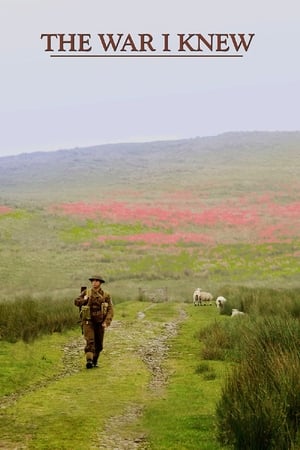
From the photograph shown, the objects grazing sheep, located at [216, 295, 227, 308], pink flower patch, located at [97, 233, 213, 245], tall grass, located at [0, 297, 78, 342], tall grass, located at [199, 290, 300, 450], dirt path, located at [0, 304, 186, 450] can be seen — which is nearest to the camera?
tall grass, located at [199, 290, 300, 450]

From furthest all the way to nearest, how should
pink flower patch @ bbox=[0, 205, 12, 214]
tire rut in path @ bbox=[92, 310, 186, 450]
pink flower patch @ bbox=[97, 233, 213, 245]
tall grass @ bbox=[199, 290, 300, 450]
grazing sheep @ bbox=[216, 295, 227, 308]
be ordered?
pink flower patch @ bbox=[0, 205, 12, 214]
pink flower patch @ bbox=[97, 233, 213, 245]
grazing sheep @ bbox=[216, 295, 227, 308]
tire rut in path @ bbox=[92, 310, 186, 450]
tall grass @ bbox=[199, 290, 300, 450]

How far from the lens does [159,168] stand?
372ft

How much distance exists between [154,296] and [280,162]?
79.8m

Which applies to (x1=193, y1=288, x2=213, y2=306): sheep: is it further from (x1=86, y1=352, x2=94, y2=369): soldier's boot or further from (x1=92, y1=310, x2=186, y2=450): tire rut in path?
(x1=86, y1=352, x2=94, y2=369): soldier's boot

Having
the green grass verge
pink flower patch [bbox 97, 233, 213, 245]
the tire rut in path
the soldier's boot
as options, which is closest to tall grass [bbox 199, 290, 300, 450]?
the green grass verge

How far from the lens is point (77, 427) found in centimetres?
802

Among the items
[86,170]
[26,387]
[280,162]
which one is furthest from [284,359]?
[86,170]

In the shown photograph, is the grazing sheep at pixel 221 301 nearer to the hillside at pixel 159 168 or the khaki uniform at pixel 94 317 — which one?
the khaki uniform at pixel 94 317

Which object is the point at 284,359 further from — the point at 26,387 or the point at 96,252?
the point at 96,252

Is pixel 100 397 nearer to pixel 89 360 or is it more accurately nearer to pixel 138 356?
pixel 89 360

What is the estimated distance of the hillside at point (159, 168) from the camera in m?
84.7

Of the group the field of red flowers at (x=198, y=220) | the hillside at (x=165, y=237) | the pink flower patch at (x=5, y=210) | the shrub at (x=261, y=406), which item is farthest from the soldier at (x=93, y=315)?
the pink flower patch at (x=5, y=210)

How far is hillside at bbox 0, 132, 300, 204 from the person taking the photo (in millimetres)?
84688

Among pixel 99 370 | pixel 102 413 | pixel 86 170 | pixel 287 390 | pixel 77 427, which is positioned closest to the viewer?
pixel 287 390
